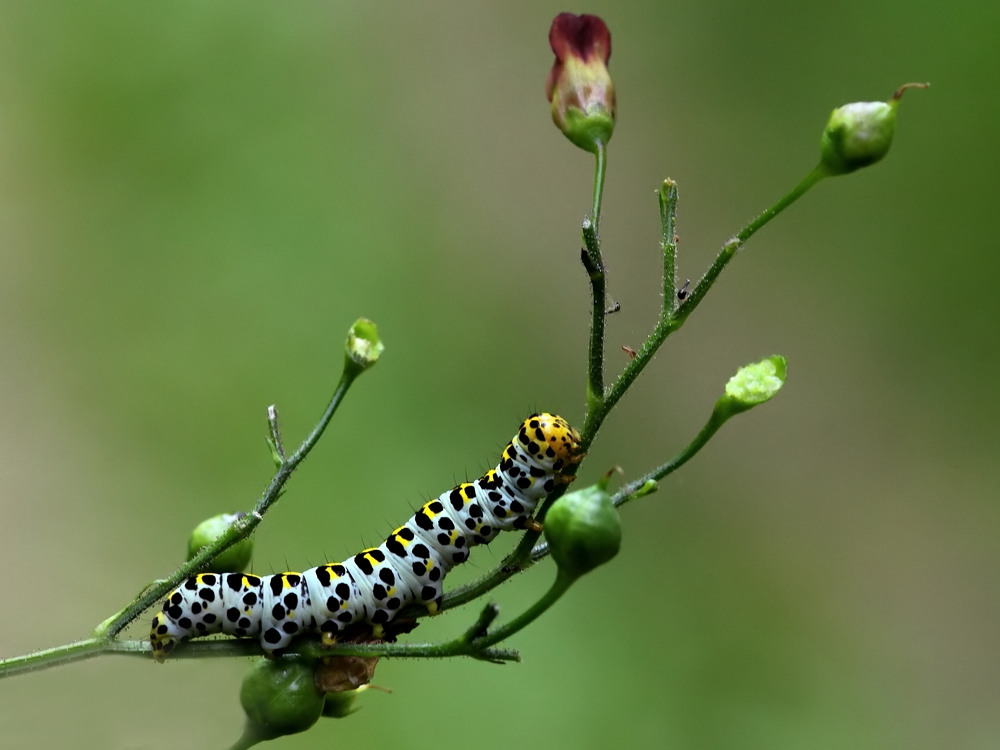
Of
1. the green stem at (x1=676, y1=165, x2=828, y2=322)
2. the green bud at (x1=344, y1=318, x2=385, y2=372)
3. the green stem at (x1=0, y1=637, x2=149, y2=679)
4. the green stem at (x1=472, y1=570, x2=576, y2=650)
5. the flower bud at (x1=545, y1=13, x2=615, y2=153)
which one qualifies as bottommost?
the green stem at (x1=472, y1=570, x2=576, y2=650)

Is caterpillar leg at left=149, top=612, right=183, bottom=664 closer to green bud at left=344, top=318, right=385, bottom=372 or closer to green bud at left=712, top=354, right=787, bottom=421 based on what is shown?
green bud at left=344, top=318, right=385, bottom=372

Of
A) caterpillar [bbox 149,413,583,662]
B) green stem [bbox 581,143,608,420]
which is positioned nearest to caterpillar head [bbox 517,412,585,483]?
caterpillar [bbox 149,413,583,662]

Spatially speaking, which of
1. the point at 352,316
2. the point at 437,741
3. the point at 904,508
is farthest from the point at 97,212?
the point at 904,508

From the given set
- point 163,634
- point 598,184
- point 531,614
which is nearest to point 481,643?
point 531,614

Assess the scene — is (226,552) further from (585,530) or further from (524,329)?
(524,329)

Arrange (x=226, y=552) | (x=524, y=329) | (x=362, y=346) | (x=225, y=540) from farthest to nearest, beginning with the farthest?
1. (x=524, y=329)
2. (x=226, y=552)
3. (x=362, y=346)
4. (x=225, y=540)

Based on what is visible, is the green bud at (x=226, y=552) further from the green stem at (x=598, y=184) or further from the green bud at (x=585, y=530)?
the green stem at (x=598, y=184)
